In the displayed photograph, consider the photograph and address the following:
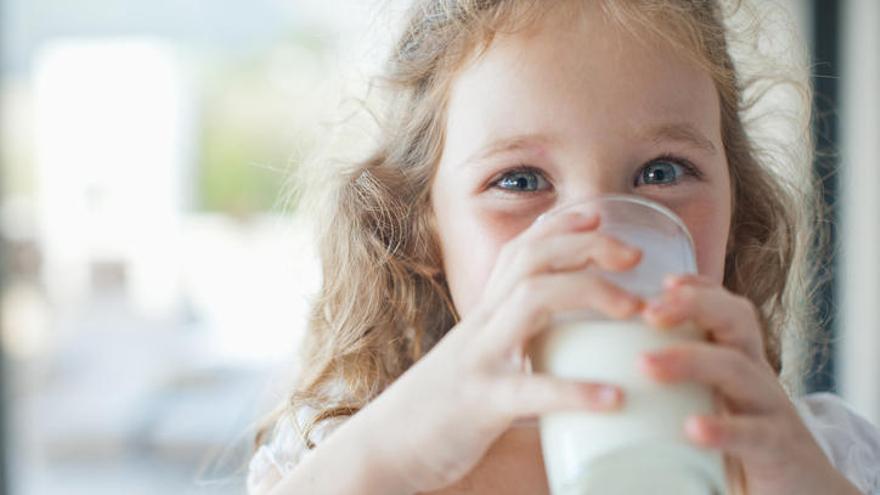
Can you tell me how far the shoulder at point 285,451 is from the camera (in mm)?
1161

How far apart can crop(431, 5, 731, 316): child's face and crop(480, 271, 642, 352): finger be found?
24 cm

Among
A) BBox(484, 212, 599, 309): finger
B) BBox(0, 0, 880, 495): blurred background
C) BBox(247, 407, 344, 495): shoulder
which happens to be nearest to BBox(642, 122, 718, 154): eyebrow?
BBox(484, 212, 599, 309): finger

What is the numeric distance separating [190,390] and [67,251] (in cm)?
59

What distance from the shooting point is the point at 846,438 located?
1.30 meters

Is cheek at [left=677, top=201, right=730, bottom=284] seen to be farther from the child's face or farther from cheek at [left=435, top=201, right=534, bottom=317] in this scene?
cheek at [left=435, top=201, right=534, bottom=317]

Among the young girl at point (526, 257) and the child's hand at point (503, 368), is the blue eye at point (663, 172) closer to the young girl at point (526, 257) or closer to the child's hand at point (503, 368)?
the young girl at point (526, 257)

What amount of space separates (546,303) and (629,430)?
102mm

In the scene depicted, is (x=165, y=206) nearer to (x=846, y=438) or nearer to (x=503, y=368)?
(x=846, y=438)

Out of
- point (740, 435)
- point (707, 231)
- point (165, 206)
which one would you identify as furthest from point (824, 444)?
point (165, 206)

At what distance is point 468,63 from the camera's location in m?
1.11

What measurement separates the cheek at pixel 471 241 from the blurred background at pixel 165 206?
6.13 ft

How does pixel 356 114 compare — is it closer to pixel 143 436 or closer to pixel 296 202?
pixel 296 202

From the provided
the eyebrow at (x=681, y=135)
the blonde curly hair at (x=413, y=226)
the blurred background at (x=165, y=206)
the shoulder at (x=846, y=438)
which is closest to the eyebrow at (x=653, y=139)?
the eyebrow at (x=681, y=135)

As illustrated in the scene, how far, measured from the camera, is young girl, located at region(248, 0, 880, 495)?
0.72m
